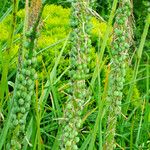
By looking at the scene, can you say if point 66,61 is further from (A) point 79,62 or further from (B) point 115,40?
(A) point 79,62

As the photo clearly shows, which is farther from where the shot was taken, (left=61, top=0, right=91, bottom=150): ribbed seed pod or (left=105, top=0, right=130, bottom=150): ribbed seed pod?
(left=105, top=0, right=130, bottom=150): ribbed seed pod

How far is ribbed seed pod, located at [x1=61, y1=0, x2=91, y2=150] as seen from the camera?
111 cm

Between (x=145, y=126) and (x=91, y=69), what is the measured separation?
3.67ft

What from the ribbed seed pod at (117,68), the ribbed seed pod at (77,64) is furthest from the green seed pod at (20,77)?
the ribbed seed pod at (117,68)

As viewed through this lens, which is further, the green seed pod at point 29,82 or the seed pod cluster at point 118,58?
the seed pod cluster at point 118,58

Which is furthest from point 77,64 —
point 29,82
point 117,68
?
point 117,68

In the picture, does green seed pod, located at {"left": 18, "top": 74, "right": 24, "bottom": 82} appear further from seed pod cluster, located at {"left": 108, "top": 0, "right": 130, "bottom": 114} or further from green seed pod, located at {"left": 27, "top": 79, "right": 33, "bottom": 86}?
seed pod cluster, located at {"left": 108, "top": 0, "right": 130, "bottom": 114}

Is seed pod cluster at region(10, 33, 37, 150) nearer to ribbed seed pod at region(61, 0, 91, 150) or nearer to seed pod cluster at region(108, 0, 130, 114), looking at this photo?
ribbed seed pod at region(61, 0, 91, 150)

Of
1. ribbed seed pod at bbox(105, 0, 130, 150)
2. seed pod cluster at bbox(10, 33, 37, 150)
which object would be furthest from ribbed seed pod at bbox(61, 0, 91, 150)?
ribbed seed pod at bbox(105, 0, 130, 150)

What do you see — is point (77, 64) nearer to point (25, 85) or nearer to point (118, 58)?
point (25, 85)

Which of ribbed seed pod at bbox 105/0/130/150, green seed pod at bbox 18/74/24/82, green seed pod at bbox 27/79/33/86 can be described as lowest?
ribbed seed pod at bbox 105/0/130/150

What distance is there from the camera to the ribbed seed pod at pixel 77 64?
1.11 meters

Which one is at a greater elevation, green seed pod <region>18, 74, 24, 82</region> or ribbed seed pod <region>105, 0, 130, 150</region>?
green seed pod <region>18, 74, 24, 82</region>

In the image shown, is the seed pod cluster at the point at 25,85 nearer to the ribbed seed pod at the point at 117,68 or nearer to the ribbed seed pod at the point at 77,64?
the ribbed seed pod at the point at 77,64
